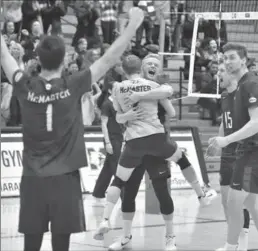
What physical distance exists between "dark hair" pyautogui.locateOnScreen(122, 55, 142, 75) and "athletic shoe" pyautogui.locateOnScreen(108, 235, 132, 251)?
1.92 metres

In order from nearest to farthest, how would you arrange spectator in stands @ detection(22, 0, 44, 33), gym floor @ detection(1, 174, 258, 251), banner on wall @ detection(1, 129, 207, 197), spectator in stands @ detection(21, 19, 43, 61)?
Answer: gym floor @ detection(1, 174, 258, 251), banner on wall @ detection(1, 129, 207, 197), spectator in stands @ detection(21, 19, 43, 61), spectator in stands @ detection(22, 0, 44, 33)

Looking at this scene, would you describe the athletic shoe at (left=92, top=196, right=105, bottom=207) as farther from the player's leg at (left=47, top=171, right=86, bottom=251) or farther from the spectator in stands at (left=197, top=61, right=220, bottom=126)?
the player's leg at (left=47, top=171, right=86, bottom=251)

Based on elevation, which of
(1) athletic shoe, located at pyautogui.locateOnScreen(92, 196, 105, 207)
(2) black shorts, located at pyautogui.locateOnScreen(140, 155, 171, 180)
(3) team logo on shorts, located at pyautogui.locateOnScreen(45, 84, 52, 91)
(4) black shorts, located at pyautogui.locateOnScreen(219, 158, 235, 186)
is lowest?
(1) athletic shoe, located at pyautogui.locateOnScreen(92, 196, 105, 207)

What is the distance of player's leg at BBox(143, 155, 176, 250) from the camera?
29.4ft

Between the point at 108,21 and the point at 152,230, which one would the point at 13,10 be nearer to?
the point at 108,21

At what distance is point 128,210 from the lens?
917 centimetres

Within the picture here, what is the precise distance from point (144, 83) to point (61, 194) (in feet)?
11.8

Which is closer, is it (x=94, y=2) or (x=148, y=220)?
(x=148, y=220)

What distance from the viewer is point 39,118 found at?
18.9 ft

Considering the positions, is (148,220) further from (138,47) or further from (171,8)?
(171,8)

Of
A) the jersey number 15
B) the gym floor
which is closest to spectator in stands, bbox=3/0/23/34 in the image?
the gym floor

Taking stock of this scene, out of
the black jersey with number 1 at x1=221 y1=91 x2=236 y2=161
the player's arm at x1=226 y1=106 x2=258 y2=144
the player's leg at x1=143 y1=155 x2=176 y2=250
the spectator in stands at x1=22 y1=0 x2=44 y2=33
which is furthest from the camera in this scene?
the spectator in stands at x1=22 y1=0 x2=44 y2=33

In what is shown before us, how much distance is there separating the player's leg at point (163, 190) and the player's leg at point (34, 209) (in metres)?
3.31

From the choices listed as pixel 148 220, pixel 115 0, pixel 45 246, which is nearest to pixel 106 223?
pixel 45 246
